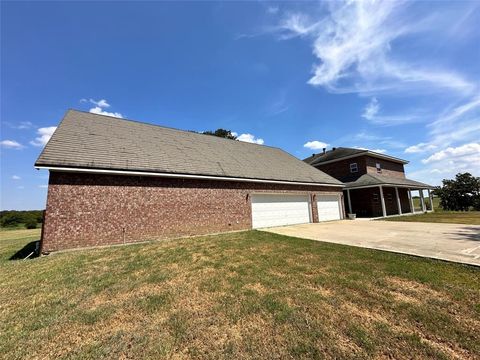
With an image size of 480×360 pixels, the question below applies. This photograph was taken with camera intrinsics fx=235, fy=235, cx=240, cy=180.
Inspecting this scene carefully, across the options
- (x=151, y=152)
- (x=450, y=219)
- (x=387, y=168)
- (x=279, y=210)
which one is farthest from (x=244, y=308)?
(x=387, y=168)

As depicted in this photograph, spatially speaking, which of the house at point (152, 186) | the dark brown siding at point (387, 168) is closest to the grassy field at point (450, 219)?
the dark brown siding at point (387, 168)

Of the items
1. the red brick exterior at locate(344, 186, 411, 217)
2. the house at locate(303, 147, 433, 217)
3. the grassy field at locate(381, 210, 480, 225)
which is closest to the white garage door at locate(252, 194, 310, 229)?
the grassy field at locate(381, 210, 480, 225)

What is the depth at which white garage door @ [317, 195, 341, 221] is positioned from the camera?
1756 centimetres

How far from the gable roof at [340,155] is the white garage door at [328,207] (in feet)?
21.9

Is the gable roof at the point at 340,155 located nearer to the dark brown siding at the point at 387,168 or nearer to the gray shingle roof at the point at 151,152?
the dark brown siding at the point at 387,168

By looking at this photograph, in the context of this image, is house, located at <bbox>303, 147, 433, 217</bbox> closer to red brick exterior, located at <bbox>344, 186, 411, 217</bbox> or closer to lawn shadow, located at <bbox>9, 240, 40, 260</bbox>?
red brick exterior, located at <bbox>344, 186, 411, 217</bbox>

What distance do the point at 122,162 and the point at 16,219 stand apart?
32004 millimetres

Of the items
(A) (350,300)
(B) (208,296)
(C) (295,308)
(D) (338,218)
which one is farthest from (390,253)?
(D) (338,218)

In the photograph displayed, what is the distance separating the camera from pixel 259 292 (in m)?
4.41

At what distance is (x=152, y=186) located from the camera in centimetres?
1040

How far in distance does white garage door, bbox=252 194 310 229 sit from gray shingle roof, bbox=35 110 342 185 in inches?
51.0

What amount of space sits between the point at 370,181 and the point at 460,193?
2088 centimetres

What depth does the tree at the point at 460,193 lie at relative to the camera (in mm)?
30375

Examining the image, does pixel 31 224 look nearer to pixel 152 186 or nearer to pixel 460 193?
pixel 152 186
